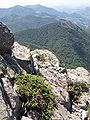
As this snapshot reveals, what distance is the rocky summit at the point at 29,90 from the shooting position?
19.6 metres

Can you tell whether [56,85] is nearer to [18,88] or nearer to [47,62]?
[47,62]

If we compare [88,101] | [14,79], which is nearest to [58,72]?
[88,101]

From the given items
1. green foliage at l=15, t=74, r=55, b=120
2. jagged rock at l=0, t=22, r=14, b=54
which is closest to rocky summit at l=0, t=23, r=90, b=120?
jagged rock at l=0, t=22, r=14, b=54

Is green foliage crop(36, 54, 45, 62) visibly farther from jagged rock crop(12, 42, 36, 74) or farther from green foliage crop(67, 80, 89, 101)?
green foliage crop(67, 80, 89, 101)

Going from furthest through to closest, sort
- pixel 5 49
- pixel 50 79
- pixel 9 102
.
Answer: pixel 50 79 < pixel 5 49 < pixel 9 102

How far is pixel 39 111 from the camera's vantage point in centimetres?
2064

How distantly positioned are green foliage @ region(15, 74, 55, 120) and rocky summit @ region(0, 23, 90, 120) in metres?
0.21

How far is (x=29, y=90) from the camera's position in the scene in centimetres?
2116

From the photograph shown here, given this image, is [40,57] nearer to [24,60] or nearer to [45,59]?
[45,59]

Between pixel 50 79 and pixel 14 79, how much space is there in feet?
22.3

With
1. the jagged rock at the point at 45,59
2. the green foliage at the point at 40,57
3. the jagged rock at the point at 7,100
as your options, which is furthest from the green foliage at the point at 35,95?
the green foliage at the point at 40,57

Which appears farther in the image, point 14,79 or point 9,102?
point 14,79

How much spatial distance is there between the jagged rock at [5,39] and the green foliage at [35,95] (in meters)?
4.20

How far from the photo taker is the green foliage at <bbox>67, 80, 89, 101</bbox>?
28531 millimetres
